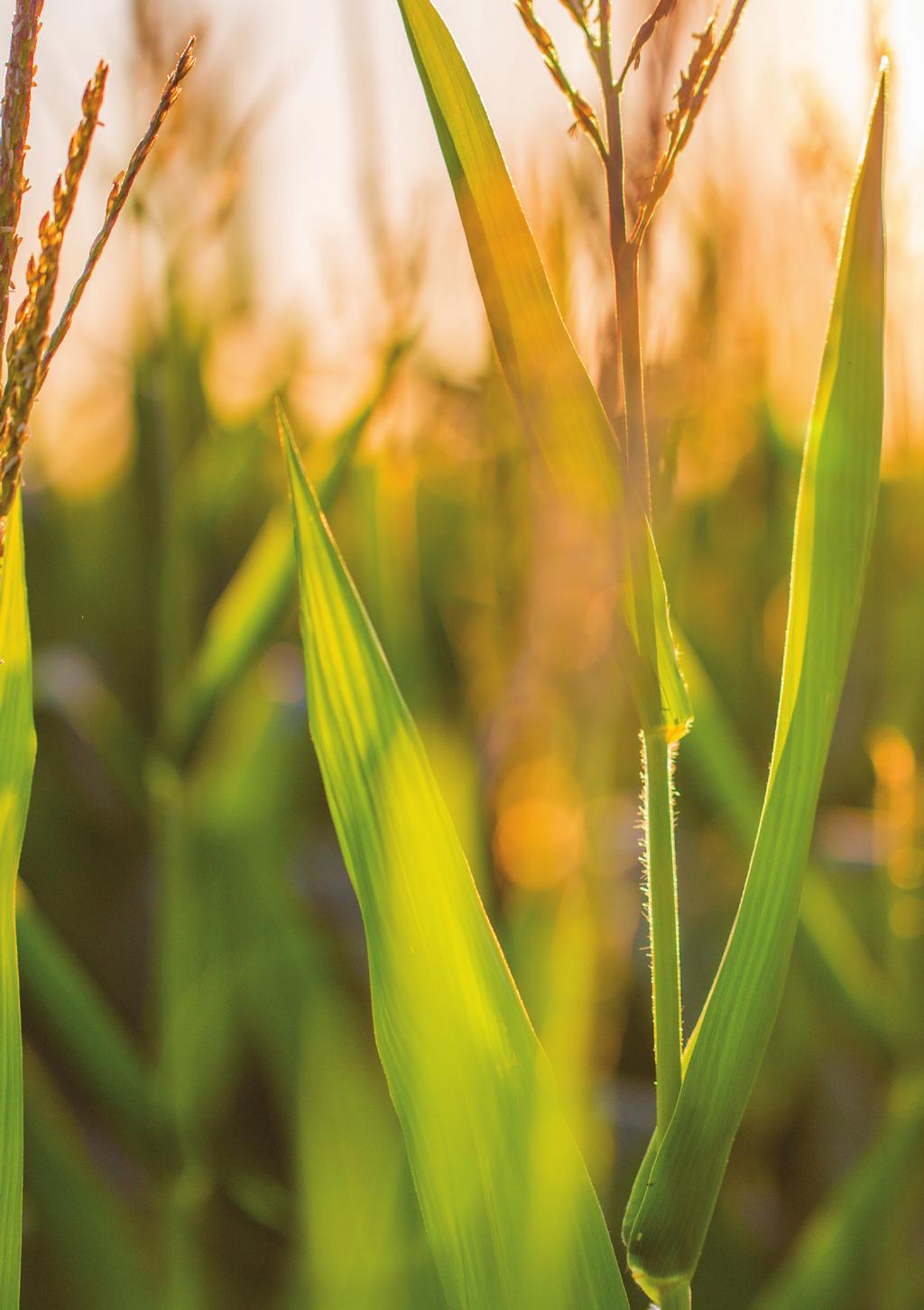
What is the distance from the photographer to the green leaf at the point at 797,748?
0.30 m

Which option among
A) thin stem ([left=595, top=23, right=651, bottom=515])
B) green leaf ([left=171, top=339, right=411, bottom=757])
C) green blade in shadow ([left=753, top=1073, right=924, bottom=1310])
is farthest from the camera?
green leaf ([left=171, top=339, right=411, bottom=757])

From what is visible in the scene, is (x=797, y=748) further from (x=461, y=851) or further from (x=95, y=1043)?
(x=95, y=1043)

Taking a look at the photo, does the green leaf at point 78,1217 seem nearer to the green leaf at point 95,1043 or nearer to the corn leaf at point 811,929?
the green leaf at point 95,1043

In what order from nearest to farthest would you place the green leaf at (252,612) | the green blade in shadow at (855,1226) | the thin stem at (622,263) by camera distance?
the thin stem at (622,263) → the green blade in shadow at (855,1226) → the green leaf at (252,612)

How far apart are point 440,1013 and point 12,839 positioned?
128 mm

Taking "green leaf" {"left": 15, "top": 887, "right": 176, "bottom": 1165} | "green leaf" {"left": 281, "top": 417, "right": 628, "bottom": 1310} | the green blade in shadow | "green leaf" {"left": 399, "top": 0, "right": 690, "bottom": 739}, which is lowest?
the green blade in shadow

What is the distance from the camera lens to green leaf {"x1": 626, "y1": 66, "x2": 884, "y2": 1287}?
0.30 metres

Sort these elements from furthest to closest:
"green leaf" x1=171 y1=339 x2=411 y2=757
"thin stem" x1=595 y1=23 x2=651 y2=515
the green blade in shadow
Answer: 1. "green leaf" x1=171 y1=339 x2=411 y2=757
2. the green blade in shadow
3. "thin stem" x1=595 y1=23 x2=651 y2=515

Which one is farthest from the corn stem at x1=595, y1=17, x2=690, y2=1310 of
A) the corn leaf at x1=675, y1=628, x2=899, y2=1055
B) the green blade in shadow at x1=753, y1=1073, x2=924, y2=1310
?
the corn leaf at x1=675, y1=628, x2=899, y2=1055

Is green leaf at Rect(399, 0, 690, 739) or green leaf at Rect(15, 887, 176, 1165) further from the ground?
green leaf at Rect(399, 0, 690, 739)

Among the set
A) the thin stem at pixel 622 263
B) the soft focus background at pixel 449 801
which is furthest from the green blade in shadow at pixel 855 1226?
the thin stem at pixel 622 263

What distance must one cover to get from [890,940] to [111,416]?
171 centimetres

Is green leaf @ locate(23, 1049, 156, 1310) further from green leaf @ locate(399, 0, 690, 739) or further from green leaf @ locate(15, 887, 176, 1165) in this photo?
green leaf @ locate(399, 0, 690, 739)

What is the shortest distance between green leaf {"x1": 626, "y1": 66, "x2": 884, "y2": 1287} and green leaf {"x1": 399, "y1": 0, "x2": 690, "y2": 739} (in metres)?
0.04
